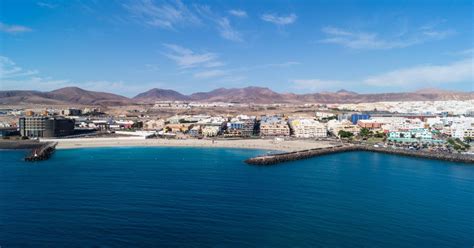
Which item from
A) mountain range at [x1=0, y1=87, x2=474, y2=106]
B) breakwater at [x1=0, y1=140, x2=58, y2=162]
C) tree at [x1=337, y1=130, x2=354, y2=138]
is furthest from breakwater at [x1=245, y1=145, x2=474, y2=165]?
mountain range at [x1=0, y1=87, x2=474, y2=106]

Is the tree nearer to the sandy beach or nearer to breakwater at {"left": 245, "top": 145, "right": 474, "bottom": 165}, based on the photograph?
the sandy beach

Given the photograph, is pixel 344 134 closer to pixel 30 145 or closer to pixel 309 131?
pixel 309 131

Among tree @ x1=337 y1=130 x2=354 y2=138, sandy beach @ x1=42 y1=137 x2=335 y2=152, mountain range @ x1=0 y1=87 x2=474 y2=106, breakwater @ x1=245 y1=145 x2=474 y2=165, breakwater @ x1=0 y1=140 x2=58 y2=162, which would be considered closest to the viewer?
breakwater @ x1=245 y1=145 x2=474 y2=165

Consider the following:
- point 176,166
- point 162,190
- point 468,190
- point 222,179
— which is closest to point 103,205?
point 162,190

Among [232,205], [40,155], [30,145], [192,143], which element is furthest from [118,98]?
[232,205]

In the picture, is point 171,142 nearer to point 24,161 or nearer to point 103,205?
point 24,161

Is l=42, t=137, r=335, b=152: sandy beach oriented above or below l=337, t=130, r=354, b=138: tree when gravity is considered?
below
